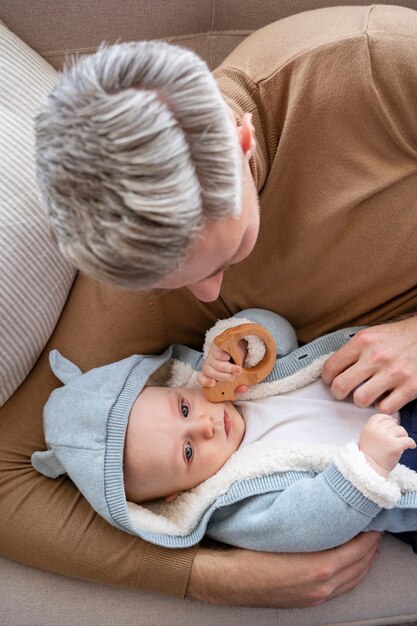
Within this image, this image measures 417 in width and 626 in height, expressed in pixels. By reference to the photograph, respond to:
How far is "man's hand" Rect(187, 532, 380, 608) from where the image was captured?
1039 millimetres

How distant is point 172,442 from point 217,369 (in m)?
0.16

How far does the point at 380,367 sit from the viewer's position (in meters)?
1.09

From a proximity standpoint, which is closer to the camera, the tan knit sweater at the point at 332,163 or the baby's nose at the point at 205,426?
the tan knit sweater at the point at 332,163

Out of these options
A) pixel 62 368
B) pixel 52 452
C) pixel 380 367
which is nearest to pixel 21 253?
pixel 62 368

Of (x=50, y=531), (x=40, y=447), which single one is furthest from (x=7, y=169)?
(x=50, y=531)

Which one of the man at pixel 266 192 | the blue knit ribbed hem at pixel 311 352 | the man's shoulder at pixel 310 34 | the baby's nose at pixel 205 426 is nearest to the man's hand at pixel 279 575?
the man at pixel 266 192

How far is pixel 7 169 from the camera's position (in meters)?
1.10

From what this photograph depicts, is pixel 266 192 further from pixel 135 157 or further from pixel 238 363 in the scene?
pixel 135 157

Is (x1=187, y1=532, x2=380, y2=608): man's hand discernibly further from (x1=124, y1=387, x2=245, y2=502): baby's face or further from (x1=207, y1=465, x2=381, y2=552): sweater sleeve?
(x1=124, y1=387, x2=245, y2=502): baby's face

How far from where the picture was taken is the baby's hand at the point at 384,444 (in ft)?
3.18

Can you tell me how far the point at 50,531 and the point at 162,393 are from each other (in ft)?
1.04

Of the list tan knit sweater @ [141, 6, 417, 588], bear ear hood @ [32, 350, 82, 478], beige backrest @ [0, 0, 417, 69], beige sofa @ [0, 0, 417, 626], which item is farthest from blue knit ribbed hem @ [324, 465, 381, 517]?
beige backrest @ [0, 0, 417, 69]

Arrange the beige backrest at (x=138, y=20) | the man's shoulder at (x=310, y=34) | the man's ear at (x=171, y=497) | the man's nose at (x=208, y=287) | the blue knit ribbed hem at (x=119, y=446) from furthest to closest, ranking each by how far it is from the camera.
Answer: the beige backrest at (x=138, y=20) → the man's ear at (x=171, y=497) → the blue knit ribbed hem at (x=119, y=446) → the man's shoulder at (x=310, y=34) → the man's nose at (x=208, y=287)

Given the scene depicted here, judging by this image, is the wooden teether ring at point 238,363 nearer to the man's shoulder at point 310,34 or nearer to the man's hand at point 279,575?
the man's hand at point 279,575
